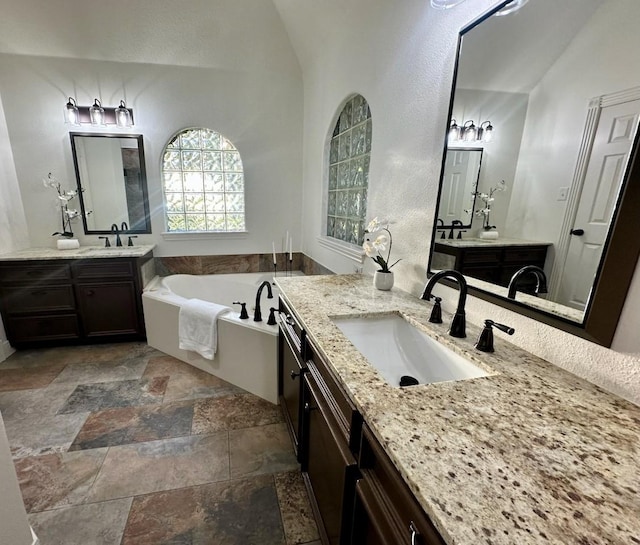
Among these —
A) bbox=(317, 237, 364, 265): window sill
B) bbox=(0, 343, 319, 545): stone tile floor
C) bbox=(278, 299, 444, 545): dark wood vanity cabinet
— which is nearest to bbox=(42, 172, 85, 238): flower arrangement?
bbox=(0, 343, 319, 545): stone tile floor

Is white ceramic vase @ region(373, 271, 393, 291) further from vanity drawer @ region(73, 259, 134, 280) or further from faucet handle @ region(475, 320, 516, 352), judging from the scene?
vanity drawer @ region(73, 259, 134, 280)

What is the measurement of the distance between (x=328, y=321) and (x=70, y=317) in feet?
9.09

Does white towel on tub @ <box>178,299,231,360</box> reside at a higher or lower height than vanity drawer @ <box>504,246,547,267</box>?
lower

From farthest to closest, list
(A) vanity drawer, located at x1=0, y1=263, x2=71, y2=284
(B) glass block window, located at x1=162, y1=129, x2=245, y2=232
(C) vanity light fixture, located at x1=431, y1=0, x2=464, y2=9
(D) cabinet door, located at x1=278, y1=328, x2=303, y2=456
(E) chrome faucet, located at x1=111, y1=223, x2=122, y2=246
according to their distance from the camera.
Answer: (B) glass block window, located at x1=162, y1=129, x2=245, y2=232 < (E) chrome faucet, located at x1=111, y1=223, x2=122, y2=246 < (A) vanity drawer, located at x1=0, y1=263, x2=71, y2=284 < (D) cabinet door, located at x1=278, y1=328, x2=303, y2=456 < (C) vanity light fixture, located at x1=431, y1=0, x2=464, y2=9

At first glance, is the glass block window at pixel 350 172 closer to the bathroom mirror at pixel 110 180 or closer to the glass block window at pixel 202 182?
the glass block window at pixel 202 182

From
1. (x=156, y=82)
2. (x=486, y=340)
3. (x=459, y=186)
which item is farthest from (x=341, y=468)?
(x=156, y=82)

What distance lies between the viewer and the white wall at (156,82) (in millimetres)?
2670

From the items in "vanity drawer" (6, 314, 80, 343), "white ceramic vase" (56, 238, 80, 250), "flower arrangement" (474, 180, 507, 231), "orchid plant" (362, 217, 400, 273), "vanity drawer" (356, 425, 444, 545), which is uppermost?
"flower arrangement" (474, 180, 507, 231)

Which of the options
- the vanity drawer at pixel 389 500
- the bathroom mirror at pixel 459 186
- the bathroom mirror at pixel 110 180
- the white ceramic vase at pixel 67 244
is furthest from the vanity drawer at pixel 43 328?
the bathroom mirror at pixel 459 186

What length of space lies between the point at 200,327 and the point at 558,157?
7.68 ft

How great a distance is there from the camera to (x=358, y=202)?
93.1 inches

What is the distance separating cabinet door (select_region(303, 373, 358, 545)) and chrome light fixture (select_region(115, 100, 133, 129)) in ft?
10.1

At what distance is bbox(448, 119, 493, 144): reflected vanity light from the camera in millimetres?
1177

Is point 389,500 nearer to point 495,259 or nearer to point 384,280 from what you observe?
point 495,259
